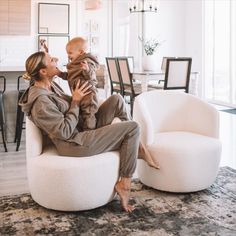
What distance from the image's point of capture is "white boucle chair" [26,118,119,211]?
2.34 meters

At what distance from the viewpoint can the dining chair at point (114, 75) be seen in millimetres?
6371

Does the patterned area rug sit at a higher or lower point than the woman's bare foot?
lower

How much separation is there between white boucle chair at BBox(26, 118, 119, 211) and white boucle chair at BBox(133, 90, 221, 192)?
0.45 meters

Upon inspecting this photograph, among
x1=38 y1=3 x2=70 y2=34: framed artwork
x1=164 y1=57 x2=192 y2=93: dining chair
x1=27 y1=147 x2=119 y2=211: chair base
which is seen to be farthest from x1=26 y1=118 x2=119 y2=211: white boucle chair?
x1=38 y1=3 x2=70 y2=34: framed artwork

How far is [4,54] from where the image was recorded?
336 inches

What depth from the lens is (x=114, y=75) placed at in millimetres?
6598

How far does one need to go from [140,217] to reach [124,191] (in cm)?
21

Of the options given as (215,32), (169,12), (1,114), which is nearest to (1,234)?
(1,114)

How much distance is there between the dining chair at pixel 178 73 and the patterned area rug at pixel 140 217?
305cm

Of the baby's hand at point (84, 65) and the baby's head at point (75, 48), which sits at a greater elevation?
the baby's head at point (75, 48)

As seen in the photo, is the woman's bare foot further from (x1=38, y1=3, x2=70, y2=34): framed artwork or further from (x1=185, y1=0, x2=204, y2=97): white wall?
(x1=38, y1=3, x2=70, y2=34): framed artwork

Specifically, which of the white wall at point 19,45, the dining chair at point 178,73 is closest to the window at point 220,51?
the dining chair at point 178,73

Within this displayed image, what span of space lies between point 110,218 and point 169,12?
8.13 meters

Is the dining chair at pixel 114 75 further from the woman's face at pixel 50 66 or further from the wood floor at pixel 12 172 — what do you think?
the woman's face at pixel 50 66
